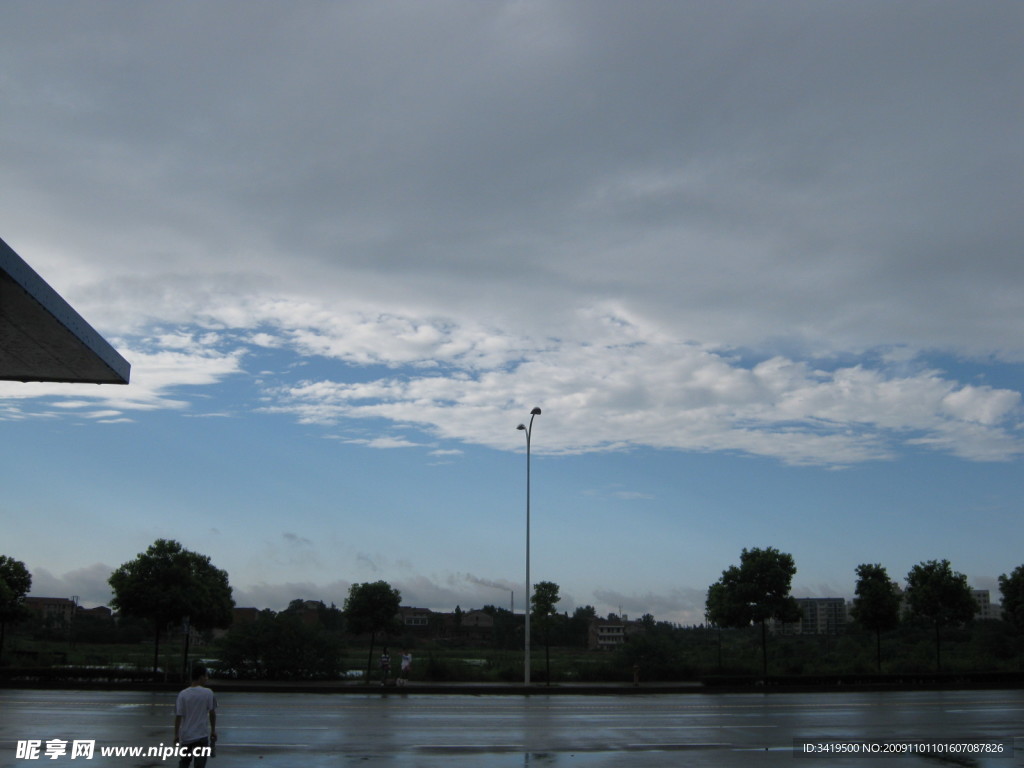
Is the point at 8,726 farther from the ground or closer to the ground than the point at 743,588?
closer to the ground

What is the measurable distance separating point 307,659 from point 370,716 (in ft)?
52.0

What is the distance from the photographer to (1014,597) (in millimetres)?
38062

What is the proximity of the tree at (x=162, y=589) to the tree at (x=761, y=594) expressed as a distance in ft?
67.5

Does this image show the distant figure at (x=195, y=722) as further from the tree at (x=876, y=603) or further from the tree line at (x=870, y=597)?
the tree at (x=876, y=603)

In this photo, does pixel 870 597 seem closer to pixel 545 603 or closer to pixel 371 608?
pixel 545 603

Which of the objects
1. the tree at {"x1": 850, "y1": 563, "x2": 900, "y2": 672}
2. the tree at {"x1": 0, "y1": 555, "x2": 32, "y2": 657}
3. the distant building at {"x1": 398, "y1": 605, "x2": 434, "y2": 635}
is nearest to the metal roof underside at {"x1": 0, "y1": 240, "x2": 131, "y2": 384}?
the tree at {"x1": 0, "y1": 555, "x2": 32, "y2": 657}

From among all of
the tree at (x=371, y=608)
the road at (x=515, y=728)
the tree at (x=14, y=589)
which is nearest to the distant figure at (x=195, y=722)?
the road at (x=515, y=728)

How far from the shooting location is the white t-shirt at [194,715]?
31.1ft

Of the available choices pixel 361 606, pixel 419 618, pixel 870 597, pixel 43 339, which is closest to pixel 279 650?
pixel 361 606

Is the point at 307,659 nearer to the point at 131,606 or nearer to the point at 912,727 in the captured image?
the point at 131,606

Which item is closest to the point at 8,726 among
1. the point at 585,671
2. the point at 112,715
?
the point at 112,715

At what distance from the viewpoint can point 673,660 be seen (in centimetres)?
3800

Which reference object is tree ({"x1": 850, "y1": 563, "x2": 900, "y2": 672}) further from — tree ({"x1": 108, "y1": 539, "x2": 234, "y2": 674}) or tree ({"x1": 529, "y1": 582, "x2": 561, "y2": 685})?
tree ({"x1": 108, "y1": 539, "x2": 234, "y2": 674})

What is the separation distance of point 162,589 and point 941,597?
31.4m
